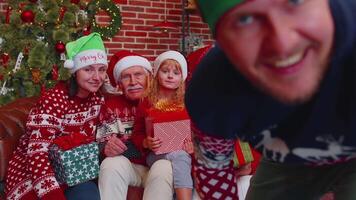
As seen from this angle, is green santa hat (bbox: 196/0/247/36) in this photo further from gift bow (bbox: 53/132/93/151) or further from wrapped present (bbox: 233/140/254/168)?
wrapped present (bbox: 233/140/254/168)

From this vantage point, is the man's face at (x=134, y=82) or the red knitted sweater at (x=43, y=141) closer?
the red knitted sweater at (x=43, y=141)

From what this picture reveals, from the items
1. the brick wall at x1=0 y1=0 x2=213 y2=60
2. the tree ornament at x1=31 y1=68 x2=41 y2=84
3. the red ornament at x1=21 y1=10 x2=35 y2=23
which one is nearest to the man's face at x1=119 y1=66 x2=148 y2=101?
the tree ornament at x1=31 y1=68 x2=41 y2=84

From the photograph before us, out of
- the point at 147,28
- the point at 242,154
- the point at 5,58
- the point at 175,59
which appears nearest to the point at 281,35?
Result: the point at 242,154

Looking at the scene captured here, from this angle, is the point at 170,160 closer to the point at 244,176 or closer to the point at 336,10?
the point at 244,176

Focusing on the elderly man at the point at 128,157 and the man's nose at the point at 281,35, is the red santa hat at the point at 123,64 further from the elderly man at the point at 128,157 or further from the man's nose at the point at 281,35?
the man's nose at the point at 281,35

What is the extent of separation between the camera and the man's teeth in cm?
85

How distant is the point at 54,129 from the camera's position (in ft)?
8.17

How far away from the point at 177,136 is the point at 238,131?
1454mm

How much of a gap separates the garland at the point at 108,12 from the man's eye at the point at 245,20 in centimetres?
296

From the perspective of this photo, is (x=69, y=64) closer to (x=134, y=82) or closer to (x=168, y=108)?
(x=134, y=82)

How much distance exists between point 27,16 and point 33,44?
186mm

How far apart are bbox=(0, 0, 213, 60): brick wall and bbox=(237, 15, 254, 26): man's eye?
383cm

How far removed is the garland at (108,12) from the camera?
3717mm

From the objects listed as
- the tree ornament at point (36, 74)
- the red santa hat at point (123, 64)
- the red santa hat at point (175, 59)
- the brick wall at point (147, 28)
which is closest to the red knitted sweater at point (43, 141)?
the red santa hat at point (123, 64)
